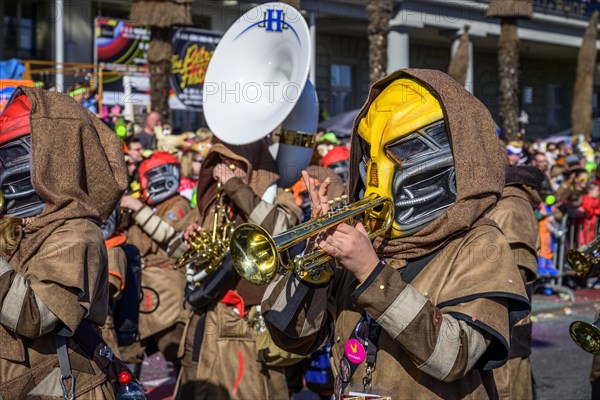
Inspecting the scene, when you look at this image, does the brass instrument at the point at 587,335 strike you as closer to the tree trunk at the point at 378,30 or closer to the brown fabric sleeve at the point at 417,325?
the brown fabric sleeve at the point at 417,325

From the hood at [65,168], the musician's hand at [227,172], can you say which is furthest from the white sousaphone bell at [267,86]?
the hood at [65,168]

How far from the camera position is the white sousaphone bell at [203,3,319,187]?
5309mm

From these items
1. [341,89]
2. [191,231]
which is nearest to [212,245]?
[191,231]

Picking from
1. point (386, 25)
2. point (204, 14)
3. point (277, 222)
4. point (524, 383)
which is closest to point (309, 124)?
point (277, 222)

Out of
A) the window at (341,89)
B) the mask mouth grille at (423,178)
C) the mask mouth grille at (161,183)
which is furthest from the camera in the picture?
the window at (341,89)

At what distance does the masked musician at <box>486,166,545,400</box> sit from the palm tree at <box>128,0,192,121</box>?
10.2 m

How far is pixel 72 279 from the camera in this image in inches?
126

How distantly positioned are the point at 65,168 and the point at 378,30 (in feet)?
51.3

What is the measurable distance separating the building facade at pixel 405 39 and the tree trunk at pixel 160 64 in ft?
8.39

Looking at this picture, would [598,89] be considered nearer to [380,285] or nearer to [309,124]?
[309,124]

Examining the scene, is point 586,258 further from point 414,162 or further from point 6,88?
point 6,88

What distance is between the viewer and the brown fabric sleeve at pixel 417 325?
107 inches

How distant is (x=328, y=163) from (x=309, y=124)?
237cm

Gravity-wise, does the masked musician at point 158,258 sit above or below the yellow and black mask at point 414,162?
below
